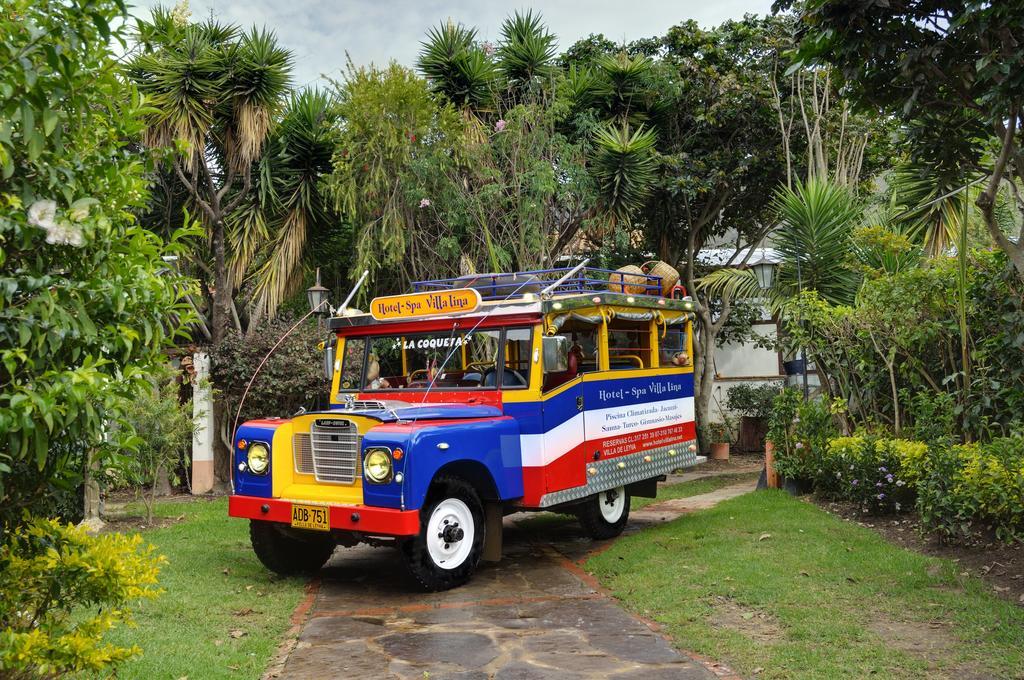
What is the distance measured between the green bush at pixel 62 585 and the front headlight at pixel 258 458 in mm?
3620

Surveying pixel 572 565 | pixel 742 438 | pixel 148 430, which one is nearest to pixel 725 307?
pixel 742 438

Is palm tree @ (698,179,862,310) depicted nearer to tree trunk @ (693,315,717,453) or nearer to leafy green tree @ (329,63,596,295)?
leafy green tree @ (329,63,596,295)

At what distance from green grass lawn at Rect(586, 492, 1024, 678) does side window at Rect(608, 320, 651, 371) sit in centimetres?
189

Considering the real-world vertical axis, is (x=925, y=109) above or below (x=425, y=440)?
above

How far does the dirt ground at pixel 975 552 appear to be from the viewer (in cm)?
647

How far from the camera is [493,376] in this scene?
8.29 meters

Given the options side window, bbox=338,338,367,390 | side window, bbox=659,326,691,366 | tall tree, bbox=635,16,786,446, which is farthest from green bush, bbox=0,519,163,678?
tall tree, bbox=635,16,786,446

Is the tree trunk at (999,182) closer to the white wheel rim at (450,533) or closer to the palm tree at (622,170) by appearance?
the white wheel rim at (450,533)

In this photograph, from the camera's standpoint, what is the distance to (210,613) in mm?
6344

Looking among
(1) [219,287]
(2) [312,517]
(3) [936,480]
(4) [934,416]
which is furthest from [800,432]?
(1) [219,287]

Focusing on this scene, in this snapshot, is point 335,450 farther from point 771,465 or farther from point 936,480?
point 771,465

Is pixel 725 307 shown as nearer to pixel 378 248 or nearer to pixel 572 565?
pixel 378 248

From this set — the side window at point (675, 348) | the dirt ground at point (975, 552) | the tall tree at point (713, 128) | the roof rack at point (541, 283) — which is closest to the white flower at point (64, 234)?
the roof rack at point (541, 283)

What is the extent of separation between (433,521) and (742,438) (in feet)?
45.4
